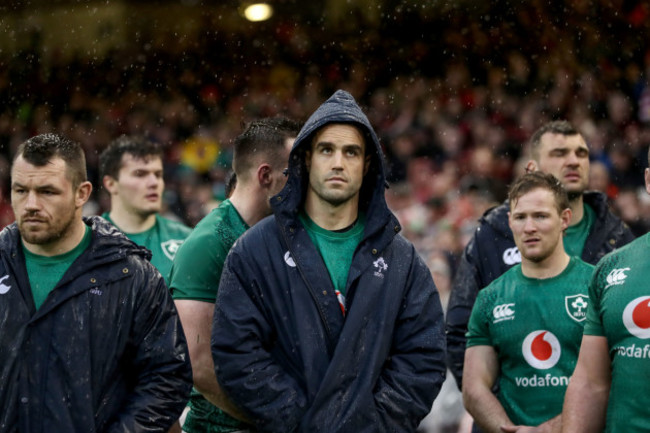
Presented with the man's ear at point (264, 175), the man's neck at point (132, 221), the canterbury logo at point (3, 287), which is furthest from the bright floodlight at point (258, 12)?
the canterbury logo at point (3, 287)

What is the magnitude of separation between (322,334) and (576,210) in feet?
7.63

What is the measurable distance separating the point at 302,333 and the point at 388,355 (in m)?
0.39

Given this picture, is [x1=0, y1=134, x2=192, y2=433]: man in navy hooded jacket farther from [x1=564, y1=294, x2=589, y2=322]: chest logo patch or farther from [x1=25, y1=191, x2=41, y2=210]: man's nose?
[x1=564, y1=294, x2=589, y2=322]: chest logo patch

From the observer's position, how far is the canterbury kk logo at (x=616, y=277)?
361 cm

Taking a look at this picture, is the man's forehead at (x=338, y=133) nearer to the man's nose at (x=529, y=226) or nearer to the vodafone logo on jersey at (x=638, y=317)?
the man's nose at (x=529, y=226)

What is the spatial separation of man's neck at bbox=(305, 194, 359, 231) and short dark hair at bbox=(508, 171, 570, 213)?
112 centimetres

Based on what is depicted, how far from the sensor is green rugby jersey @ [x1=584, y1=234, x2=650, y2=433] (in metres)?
3.48

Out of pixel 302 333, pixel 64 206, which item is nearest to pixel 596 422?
pixel 302 333

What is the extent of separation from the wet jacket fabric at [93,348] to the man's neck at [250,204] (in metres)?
0.79

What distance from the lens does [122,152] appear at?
304 inches

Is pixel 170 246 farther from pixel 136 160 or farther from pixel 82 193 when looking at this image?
pixel 82 193

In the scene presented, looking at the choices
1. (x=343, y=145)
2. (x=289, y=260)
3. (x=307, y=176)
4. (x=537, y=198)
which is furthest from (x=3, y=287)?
(x=537, y=198)

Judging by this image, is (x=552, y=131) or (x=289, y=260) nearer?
(x=289, y=260)

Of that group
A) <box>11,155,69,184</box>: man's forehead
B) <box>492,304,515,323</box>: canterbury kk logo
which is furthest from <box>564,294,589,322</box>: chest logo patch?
<box>11,155,69,184</box>: man's forehead
